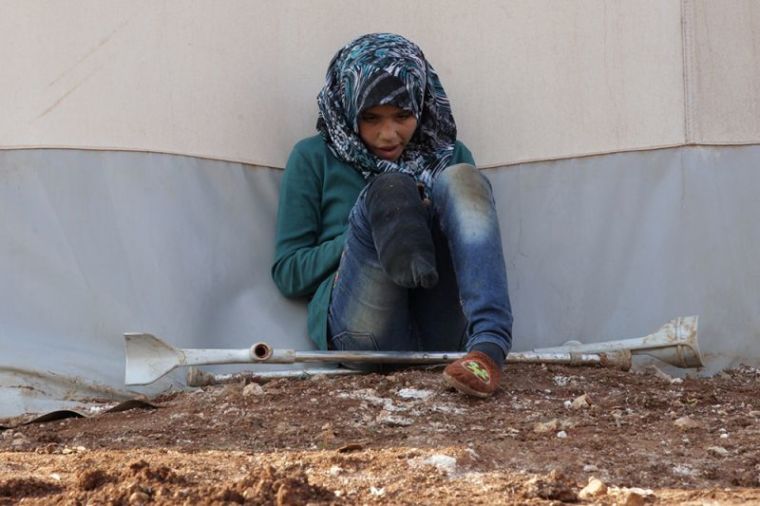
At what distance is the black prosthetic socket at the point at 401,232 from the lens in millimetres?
2828

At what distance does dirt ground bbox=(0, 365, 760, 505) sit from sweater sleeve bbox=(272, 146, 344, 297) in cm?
39

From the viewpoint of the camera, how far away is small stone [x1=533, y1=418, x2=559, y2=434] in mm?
2629

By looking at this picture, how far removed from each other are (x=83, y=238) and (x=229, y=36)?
0.76 meters

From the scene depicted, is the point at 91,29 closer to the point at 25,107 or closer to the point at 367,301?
the point at 25,107

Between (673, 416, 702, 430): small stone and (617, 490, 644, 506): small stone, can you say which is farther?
(673, 416, 702, 430): small stone

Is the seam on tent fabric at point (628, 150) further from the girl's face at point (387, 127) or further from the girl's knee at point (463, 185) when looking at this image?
the girl's knee at point (463, 185)

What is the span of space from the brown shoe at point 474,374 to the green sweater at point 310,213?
736 millimetres

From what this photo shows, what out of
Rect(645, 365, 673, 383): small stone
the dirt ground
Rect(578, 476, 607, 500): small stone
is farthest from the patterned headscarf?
Rect(578, 476, 607, 500): small stone

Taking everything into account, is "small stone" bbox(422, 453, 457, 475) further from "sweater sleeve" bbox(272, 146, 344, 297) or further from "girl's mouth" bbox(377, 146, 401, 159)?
"girl's mouth" bbox(377, 146, 401, 159)

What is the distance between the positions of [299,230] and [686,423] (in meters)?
1.28

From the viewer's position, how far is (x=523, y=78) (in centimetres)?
388

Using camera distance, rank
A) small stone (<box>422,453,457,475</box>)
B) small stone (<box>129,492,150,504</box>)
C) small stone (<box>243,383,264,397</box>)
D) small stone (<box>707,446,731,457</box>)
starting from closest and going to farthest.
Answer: small stone (<box>129,492,150,504</box>) < small stone (<box>422,453,457,475</box>) < small stone (<box>707,446,731,457</box>) < small stone (<box>243,383,264,397</box>)

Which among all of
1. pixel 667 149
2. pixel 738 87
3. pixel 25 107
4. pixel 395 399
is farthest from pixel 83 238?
pixel 738 87

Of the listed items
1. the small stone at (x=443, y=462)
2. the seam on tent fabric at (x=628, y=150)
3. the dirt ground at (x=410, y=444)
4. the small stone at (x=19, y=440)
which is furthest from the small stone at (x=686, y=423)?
the small stone at (x=19, y=440)
